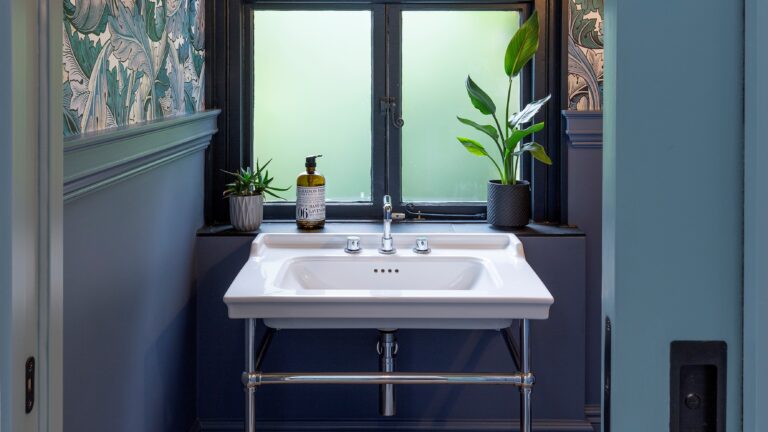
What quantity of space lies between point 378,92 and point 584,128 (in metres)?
0.59

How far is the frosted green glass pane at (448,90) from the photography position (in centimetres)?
261

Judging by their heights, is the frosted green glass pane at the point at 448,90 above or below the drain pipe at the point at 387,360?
above

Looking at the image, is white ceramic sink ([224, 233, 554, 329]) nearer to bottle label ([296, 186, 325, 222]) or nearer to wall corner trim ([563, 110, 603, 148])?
bottle label ([296, 186, 325, 222])

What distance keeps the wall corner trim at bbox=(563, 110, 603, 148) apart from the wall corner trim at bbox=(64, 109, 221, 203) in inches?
38.6

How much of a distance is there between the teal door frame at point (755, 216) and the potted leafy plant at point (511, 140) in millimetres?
1761

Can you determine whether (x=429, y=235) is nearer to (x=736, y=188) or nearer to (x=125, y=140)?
(x=125, y=140)

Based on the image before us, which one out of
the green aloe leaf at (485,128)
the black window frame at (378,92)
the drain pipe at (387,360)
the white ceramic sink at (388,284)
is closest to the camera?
the white ceramic sink at (388,284)

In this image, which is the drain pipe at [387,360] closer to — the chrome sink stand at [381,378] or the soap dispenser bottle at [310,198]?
the chrome sink stand at [381,378]

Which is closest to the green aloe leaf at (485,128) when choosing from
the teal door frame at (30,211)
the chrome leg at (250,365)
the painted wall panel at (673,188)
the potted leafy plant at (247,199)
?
the potted leafy plant at (247,199)

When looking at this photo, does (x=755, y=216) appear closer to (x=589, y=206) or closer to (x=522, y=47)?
(x=522, y=47)

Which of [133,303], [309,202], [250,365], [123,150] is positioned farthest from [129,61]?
[309,202]

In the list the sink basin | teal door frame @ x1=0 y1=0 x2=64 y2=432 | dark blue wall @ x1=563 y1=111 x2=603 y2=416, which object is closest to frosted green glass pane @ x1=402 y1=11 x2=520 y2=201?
dark blue wall @ x1=563 y1=111 x2=603 y2=416

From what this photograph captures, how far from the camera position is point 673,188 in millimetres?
604

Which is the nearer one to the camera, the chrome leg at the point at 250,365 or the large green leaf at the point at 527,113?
the chrome leg at the point at 250,365
